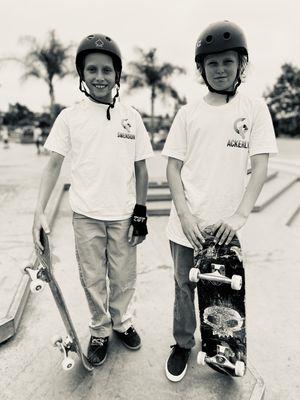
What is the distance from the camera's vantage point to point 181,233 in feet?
6.79

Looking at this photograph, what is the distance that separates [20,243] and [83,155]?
2.52 metres

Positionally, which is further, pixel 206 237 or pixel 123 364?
pixel 123 364

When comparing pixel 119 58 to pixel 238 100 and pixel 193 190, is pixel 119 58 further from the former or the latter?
pixel 193 190

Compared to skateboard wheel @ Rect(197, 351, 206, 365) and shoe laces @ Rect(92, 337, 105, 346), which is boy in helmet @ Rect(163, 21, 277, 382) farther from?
shoe laces @ Rect(92, 337, 105, 346)

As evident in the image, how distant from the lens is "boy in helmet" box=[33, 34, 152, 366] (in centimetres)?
216

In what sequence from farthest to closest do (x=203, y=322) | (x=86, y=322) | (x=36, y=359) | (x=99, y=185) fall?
(x=86, y=322) → (x=36, y=359) → (x=99, y=185) → (x=203, y=322)

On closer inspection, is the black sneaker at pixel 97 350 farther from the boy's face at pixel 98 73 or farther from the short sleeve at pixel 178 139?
the boy's face at pixel 98 73

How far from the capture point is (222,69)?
1.90m

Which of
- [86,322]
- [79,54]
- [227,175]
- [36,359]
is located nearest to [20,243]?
[86,322]

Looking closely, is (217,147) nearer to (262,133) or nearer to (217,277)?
(262,133)

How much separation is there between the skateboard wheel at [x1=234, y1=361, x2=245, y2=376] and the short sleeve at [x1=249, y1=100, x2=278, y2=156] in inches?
45.9

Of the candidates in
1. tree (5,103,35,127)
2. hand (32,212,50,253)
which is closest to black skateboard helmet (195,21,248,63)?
hand (32,212,50,253)

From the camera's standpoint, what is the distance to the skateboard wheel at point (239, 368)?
1.92 metres

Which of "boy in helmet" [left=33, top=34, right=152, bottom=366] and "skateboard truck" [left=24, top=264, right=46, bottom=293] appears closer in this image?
"skateboard truck" [left=24, top=264, right=46, bottom=293]
